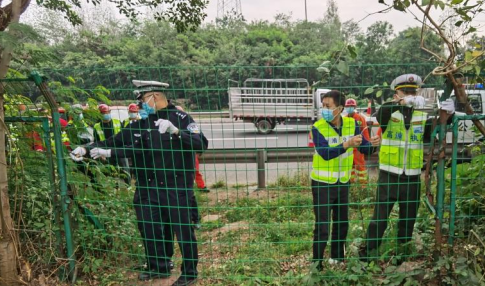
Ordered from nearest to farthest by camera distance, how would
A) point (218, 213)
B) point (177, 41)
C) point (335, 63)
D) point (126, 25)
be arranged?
point (335, 63), point (218, 213), point (177, 41), point (126, 25)

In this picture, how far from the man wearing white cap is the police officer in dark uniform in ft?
4.81

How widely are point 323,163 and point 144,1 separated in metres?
2.90

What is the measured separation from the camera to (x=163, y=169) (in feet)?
9.92

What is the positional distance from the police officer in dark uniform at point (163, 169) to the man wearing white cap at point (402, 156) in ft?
4.81

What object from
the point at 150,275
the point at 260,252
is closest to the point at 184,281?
the point at 150,275

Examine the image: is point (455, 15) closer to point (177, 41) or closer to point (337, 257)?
point (337, 257)

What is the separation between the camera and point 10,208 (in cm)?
312

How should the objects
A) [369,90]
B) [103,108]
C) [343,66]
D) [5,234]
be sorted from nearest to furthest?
[343,66], [369,90], [5,234], [103,108]

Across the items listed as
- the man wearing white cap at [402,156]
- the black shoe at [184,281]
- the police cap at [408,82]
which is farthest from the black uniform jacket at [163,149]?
the police cap at [408,82]

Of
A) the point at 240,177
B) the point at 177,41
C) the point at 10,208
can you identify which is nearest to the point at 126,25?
the point at 177,41

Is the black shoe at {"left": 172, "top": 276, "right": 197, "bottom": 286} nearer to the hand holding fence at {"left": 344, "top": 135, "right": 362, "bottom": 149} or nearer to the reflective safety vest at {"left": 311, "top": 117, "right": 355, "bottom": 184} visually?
the reflective safety vest at {"left": 311, "top": 117, "right": 355, "bottom": 184}

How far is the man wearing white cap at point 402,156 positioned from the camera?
3.06 metres

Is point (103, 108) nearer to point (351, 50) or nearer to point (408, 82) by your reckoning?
point (351, 50)

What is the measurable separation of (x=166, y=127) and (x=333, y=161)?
1358 mm
